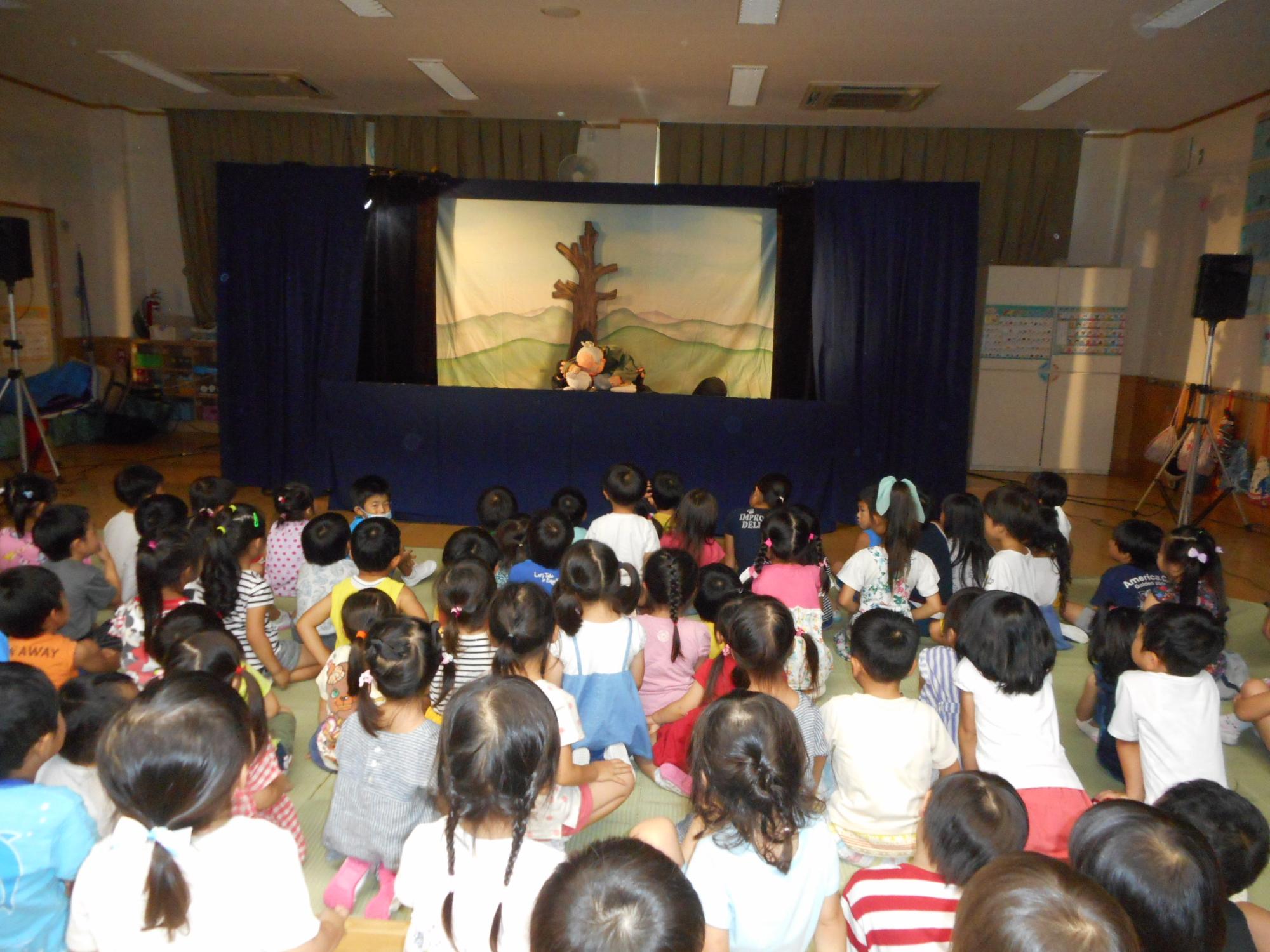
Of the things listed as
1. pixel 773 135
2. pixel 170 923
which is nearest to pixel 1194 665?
pixel 170 923

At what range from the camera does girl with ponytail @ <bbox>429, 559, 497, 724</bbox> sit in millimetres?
2174

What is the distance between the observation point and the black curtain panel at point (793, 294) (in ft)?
20.2

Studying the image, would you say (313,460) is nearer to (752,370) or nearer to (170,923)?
(752,370)

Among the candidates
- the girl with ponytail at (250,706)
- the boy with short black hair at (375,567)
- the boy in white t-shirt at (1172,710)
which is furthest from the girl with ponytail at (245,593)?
the boy in white t-shirt at (1172,710)

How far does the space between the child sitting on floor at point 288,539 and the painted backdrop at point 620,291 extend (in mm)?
3470

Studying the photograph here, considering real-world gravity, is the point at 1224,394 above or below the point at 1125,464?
above

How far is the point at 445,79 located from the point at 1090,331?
4982mm

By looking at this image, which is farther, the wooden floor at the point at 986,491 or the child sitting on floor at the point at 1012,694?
the wooden floor at the point at 986,491

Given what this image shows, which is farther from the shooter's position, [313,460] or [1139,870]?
[313,460]

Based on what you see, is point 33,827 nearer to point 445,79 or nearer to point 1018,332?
point 445,79

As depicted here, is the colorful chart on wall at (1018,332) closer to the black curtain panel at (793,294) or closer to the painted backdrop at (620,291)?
the black curtain panel at (793,294)

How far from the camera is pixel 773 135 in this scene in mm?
6695

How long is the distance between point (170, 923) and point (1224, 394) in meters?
6.58

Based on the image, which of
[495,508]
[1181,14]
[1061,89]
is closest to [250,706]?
[495,508]
